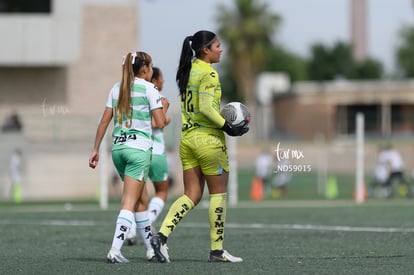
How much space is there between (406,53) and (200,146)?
112 m

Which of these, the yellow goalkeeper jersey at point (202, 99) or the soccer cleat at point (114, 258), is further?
the soccer cleat at point (114, 258)

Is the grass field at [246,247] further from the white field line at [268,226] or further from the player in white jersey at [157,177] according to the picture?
the player in white jersey at [157,177]

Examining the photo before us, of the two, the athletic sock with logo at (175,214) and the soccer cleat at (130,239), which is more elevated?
the athletic sock with logo at (175,214)

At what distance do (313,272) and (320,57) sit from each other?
108573 mm

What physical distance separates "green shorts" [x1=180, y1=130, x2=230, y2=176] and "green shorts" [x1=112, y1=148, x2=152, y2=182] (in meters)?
0.38

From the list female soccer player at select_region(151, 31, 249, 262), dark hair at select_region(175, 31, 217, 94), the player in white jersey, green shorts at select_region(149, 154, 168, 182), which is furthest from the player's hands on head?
green shorts at select_region(149, 154, 168, 182)

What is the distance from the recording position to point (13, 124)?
106ft

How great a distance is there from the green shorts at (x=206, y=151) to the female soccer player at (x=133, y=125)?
0.32m

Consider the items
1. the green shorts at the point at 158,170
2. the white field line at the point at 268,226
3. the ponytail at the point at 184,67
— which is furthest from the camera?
the white field line at the point at 268,226

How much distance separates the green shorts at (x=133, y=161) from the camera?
32.9ft

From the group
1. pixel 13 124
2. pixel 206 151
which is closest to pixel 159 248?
pixel 206 151

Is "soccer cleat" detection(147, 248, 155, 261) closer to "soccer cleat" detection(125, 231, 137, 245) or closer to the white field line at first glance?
"soccer cleat" detection(125, 231, 137, 245)

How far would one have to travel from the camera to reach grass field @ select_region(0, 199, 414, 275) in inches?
370

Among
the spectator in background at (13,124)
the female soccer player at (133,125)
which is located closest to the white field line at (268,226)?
the female soccer player at (133,125)
